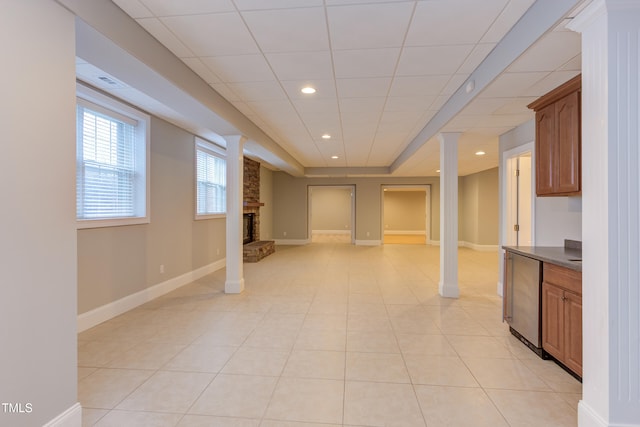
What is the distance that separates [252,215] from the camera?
9102 mm

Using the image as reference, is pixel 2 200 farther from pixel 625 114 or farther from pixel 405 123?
pixel 405 123

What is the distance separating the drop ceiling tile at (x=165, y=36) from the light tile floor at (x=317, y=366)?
259cm

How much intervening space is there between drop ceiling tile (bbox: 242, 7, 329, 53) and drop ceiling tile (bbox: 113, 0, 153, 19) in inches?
25.2

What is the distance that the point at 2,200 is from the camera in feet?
4.75

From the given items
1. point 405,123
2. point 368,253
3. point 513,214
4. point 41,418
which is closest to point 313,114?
point 405,123

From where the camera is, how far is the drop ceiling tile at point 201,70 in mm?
2826

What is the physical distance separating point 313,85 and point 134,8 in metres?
1.70

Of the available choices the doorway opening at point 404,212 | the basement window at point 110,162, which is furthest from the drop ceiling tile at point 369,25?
the doorway opening at point 404,212

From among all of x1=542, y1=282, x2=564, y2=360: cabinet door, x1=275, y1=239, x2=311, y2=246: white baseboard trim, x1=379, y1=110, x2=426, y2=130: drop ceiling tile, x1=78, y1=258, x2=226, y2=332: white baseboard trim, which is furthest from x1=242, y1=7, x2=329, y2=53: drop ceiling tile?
x1=275, y1=239, x2=311, y2=246: white baseboard trim

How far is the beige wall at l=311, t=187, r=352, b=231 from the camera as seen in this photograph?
16.4 meters

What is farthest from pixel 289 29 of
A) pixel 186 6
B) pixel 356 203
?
pixel 356 203

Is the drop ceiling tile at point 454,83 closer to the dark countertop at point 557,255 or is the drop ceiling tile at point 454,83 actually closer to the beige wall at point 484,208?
the dark countertop at point 557,255

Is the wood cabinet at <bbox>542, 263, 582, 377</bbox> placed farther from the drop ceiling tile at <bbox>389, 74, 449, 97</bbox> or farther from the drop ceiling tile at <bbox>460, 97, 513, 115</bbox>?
the drop ceiling tile at <bbox>389, 74, 449, 97</bbox>

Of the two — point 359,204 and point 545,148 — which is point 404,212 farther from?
point 545,148
